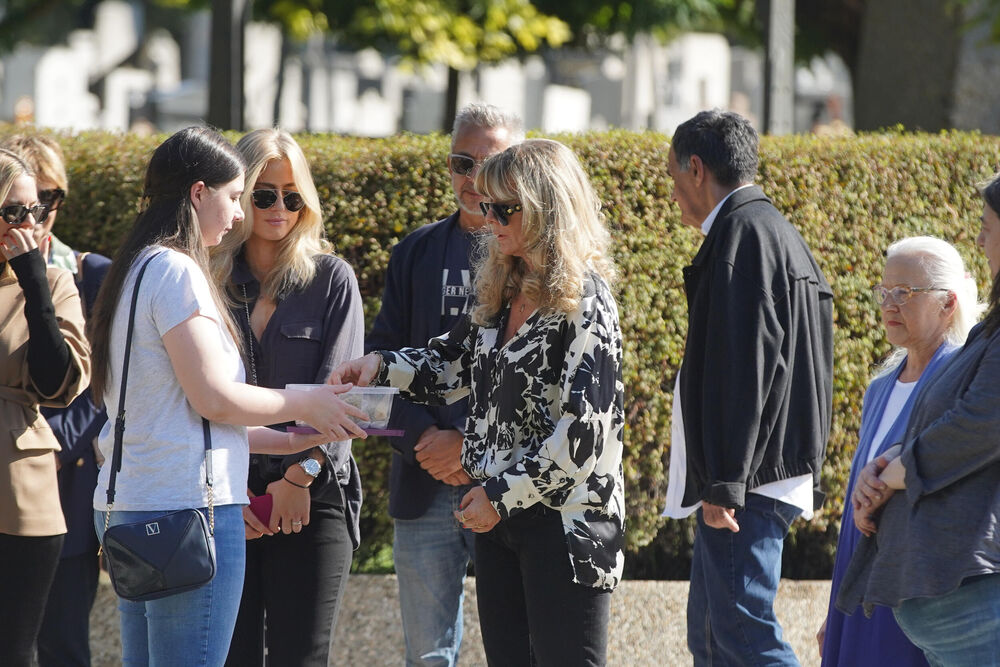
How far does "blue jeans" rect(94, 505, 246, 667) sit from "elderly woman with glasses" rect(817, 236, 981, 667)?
74.2 inches

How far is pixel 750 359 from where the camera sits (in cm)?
362

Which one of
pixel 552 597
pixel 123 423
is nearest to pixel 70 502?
pixel 123 423

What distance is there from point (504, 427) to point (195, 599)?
94 centimetres

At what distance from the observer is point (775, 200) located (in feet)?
18.1

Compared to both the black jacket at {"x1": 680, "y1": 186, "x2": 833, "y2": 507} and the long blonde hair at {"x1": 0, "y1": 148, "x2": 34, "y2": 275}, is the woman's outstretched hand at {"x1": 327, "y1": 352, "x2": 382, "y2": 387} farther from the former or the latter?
the long blonde hair at {"x1": 0, "y1": 148, "x2": 34, "y2": 275}

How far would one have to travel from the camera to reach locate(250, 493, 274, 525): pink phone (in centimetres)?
363

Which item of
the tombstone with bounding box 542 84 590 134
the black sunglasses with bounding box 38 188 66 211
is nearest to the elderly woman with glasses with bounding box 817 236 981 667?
the black sunglasses with bounding box 38 188 66 211

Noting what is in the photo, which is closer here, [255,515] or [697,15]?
[255,515]

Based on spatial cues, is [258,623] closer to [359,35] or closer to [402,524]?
[402,524]

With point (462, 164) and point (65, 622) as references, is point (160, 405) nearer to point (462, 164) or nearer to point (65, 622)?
point (462, 164)

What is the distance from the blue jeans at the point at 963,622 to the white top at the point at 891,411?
25.6 inches

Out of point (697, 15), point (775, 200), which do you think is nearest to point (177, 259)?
point (775, 200)

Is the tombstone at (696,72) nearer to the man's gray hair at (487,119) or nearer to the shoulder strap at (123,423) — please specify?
the man's gray hair at (487,119)

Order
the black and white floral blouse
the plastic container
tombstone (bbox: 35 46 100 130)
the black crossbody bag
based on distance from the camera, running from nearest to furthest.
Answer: the black crossbody bag, the black and white floral blouse, the plastic container, tombstone (bbox: 35 46 100 130)
